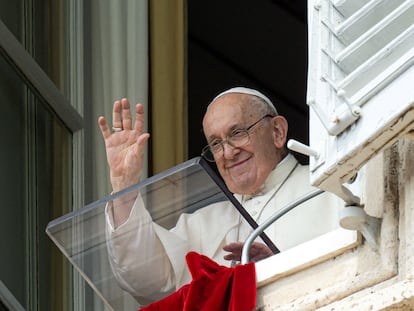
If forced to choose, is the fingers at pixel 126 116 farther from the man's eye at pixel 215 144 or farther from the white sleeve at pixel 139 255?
the man's eye at pixel 215 144

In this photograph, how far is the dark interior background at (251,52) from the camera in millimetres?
9125

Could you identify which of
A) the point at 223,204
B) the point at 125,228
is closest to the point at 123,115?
the point at 125,228

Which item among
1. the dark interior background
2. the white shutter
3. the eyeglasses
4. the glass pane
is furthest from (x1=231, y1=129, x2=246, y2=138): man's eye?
the dark interior background

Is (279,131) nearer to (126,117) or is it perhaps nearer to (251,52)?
(126,117)

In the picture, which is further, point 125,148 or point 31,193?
point 31,193

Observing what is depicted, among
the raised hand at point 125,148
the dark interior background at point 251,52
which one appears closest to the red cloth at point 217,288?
the raised hand at point 125,148

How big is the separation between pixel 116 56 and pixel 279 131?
0.94 m

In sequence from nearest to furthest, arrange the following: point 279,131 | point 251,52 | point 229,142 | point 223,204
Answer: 1. point 223,204
2. point 229,142
3. point 279,131
4. point 251,52

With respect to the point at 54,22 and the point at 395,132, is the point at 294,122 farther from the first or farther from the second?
the point at 395,132

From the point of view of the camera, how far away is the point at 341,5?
539 cm

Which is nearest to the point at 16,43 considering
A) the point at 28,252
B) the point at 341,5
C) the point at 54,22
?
the point at 54,22

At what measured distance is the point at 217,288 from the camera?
565cm

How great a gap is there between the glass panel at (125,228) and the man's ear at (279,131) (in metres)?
0.92

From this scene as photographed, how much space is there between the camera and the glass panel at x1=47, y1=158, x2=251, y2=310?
6031mm
